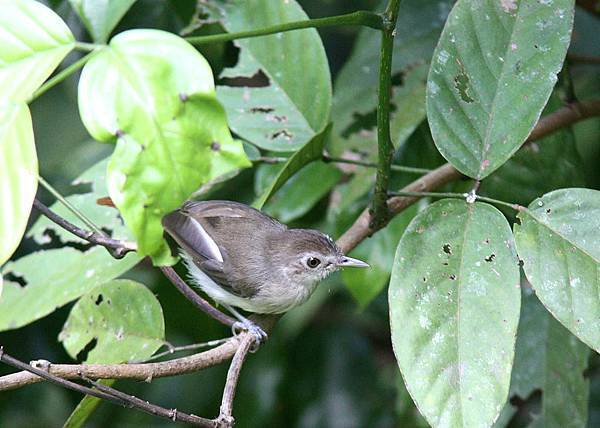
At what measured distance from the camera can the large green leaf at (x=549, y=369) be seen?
2.60m

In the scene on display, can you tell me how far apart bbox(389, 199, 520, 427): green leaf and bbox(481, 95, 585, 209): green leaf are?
2.81 feet

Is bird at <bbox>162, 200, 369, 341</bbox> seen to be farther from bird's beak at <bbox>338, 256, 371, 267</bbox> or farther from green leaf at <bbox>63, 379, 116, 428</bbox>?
green leaf at <bbox>63, 379, 116, 428</bbox>

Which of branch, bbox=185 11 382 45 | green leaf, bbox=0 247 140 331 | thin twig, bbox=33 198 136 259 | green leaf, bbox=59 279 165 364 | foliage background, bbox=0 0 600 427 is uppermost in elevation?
branch, bbox=185 11 382 45

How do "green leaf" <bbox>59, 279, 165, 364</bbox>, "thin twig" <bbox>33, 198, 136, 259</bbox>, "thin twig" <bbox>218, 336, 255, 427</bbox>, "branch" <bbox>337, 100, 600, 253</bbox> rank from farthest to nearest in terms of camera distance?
"branch" <bbox>337, 100, 600, 253</bbox>, "green leaf" <bbox>59, 279, 165, 364</bbox>, "thin twig" <bbox>33, 198, 136, 259</bbox>, "thin twig" <bbox>218, 336, 255, 427</bbox>

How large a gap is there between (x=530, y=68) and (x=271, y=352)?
2.33 meters

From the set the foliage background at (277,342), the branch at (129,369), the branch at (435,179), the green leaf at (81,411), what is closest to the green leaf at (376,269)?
the branch at (435,179)

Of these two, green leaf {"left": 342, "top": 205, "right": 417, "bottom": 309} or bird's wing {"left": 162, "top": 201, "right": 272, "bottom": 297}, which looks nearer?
bird's wing {"left": 162, "top": 201, "right": 272, "bottom": 297}

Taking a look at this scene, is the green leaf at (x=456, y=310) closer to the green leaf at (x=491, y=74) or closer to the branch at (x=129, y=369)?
the green leaf at (x=491, y=74)

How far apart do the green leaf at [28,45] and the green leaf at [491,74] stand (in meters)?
0.96

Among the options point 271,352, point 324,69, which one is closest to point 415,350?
point 324,69

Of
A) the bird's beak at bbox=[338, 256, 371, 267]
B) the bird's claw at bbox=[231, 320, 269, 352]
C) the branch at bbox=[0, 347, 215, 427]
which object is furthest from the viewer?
the bird's beak at bbox=[338, 256, 371, 267]

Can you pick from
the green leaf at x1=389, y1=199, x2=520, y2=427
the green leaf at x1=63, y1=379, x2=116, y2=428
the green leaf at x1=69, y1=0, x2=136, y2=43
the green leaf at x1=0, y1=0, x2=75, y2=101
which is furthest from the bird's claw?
the green leaf at x1=0, y1=0, x2=75, y2=101

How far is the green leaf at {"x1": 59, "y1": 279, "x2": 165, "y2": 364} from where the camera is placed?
6.98 ft

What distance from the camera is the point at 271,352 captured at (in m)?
4.06
